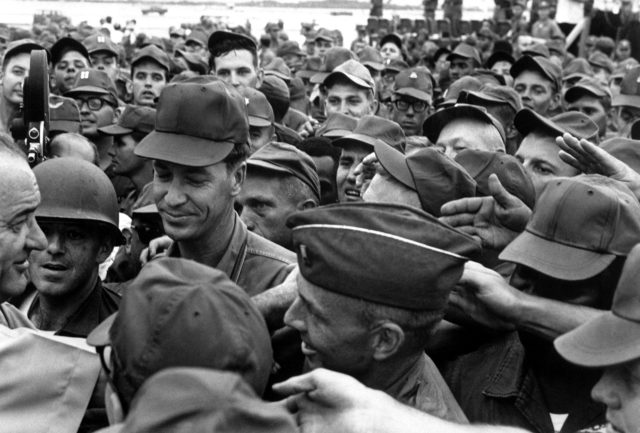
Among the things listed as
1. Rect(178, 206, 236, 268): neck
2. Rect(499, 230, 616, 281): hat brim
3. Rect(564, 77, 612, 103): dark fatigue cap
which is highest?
Rect(499, 230, 616, 281): hat brim

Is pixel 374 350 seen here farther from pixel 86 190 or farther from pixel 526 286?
pixel 86 190

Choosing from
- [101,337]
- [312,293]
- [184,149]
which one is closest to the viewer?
[101,337]

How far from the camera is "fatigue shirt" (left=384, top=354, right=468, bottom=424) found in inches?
115

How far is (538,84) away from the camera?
9602 mm

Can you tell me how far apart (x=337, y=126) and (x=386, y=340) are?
5.17 m

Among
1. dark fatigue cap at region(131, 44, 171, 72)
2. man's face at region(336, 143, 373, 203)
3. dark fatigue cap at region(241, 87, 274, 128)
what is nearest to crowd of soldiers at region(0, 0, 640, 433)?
→ man's face at region(336, 143, 373, 203)

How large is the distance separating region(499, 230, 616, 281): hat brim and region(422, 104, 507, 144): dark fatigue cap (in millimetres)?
2833

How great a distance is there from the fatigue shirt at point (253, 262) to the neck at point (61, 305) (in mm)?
702

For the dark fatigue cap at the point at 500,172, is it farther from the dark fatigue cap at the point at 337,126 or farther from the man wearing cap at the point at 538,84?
the man wearing cap at the point at 538,84

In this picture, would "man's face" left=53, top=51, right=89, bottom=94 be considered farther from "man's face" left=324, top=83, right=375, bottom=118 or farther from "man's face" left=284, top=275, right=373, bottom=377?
"man's face" left=284, top=275, right=373, bottom=377

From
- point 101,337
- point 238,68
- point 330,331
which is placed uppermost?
point 101,337

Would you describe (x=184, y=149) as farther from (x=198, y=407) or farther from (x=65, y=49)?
(x=65, y=49)

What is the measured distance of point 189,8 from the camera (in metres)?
32.1

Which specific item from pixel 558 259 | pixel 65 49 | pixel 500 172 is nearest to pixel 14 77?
pixel 65 49
